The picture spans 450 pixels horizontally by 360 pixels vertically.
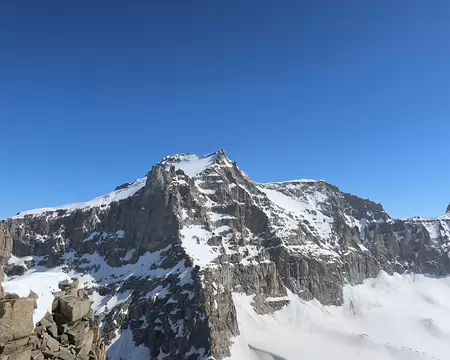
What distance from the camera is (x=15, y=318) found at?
16.0 m

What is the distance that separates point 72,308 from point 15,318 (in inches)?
166

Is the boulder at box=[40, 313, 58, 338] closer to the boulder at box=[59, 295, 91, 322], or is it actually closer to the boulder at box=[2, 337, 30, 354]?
the boulder at box=[59, 295, 91, 322]

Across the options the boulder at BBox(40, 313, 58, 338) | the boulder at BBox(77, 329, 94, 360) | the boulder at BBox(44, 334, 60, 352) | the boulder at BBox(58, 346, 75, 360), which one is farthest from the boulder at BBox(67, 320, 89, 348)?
the boulder at BBox(44, 334, 60, 352)

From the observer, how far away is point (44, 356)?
17.5 meters

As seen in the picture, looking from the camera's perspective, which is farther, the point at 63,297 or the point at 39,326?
the point at 63,297

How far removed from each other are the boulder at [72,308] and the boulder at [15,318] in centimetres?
350

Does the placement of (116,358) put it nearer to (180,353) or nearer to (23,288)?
(180,353)

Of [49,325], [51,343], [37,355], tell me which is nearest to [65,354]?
[51,343]

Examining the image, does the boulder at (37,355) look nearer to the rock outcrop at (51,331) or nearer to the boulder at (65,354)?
the rock outcrop at (51,331)

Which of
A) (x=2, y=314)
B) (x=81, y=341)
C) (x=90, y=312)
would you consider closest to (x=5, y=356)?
(x=2, y=314)

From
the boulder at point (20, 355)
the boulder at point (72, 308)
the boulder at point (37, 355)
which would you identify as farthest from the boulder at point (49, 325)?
the boulder at point (20, 355)

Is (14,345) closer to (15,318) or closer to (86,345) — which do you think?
(15,318)

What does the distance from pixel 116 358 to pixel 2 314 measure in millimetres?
206029

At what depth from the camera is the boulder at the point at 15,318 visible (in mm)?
15602
